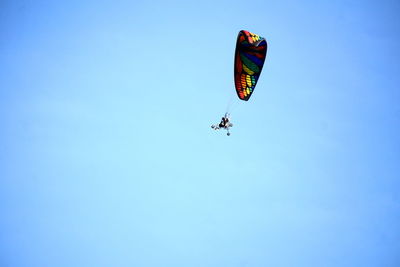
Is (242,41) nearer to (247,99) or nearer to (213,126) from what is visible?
(247,99)

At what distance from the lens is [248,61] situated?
2895 centimetres

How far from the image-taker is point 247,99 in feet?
99.5

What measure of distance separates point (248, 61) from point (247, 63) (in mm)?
200

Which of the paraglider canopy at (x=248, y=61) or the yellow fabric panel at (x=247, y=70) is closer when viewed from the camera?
the paraglider canopy at (x=248, y=61)

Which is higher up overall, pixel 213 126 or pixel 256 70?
pixel 256 70

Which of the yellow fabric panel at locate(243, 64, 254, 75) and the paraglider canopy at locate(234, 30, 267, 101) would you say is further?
the yellow fabric panel at locate(243, 64, 254, 75)

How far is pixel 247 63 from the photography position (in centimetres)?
2911

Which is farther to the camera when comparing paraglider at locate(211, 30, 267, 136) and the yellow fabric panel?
the yellow fabric panel

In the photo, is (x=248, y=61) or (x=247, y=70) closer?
(x=248, y=61)

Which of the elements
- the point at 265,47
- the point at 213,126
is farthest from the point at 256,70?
the point at 213,126

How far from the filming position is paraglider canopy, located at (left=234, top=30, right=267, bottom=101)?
26.9m

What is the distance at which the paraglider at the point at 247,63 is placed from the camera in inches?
1062

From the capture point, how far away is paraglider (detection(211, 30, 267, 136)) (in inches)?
1062

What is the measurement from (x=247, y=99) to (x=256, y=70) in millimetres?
2194
